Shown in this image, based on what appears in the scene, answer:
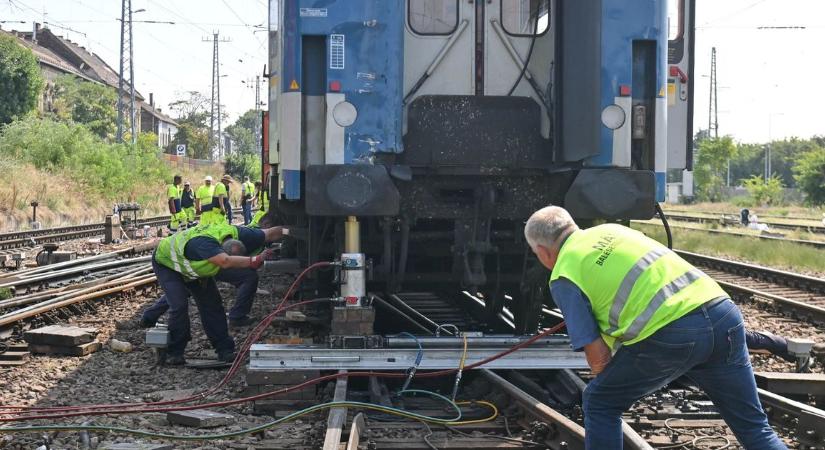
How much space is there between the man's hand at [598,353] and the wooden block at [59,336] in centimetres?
563

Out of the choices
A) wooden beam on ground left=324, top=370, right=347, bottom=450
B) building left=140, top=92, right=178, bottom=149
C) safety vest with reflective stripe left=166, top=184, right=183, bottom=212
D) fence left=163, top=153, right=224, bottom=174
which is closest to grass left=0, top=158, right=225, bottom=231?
safety vest with reflective stripe left=166, top=184, right=183, bottom=212

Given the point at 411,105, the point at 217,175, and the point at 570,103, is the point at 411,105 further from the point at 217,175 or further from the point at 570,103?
the point at 217,175

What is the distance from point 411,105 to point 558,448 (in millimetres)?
3074

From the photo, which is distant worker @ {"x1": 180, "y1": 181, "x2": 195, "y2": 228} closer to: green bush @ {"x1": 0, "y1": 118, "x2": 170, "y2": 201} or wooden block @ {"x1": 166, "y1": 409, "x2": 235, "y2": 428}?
wooden block @ {"x1": 166, "y1": 409, "x2": 235, "y2": 428}

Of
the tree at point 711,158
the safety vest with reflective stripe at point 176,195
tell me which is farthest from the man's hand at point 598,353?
the tree at point 711,158

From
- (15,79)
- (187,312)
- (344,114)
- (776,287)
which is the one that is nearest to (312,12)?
(344,114)

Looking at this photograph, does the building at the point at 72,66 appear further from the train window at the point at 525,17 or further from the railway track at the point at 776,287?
the train window at the point at 525,17

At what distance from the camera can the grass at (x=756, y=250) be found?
17759 millimetres

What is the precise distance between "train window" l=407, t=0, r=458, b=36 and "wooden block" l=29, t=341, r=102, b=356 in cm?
406

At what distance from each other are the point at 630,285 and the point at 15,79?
5597 centimetres

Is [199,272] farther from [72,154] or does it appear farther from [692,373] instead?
[72,154]

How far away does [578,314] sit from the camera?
12.9 feet

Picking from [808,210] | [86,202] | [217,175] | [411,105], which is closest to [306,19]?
[411,105]

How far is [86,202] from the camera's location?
35344 millimetres
